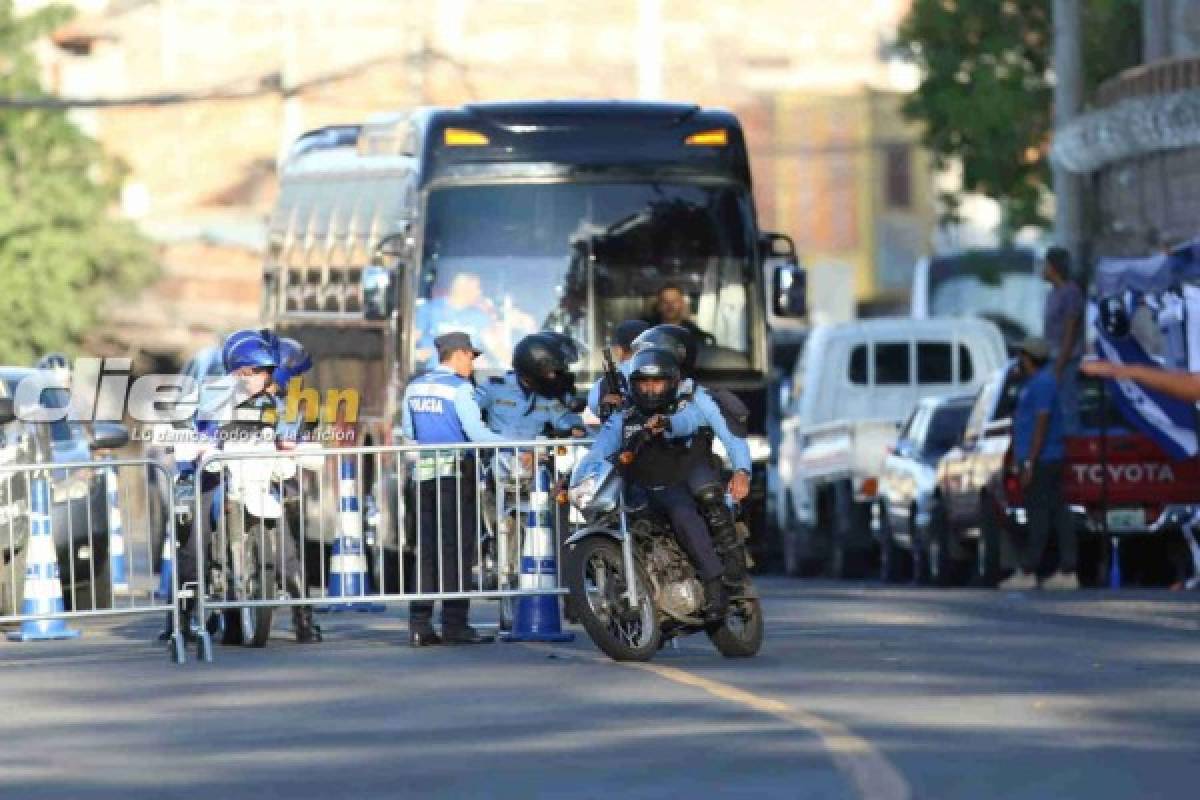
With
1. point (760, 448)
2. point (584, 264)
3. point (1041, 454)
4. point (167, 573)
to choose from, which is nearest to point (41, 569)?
point (167, 573)

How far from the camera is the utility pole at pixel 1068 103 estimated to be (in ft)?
123

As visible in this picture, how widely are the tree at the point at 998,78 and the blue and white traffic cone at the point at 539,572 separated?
27983 millimetres

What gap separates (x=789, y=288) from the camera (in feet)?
91.0

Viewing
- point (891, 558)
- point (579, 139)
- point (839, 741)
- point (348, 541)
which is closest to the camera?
point (839, 741)

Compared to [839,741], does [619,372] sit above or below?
above

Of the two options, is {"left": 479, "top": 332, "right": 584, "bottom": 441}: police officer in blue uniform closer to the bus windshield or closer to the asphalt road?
the asphalt road

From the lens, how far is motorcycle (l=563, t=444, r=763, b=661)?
17719 millimetres

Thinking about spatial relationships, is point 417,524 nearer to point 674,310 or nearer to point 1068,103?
point 674,310

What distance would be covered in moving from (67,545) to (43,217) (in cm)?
4311

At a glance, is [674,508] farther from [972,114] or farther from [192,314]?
[192,314]

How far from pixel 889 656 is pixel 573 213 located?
10.0 metres

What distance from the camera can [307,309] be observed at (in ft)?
108

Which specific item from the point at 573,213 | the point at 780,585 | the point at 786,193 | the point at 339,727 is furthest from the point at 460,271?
the point at 786,193

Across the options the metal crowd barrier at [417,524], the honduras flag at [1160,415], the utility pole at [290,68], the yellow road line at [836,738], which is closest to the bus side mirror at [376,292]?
the honduras flag at [1160,415]
